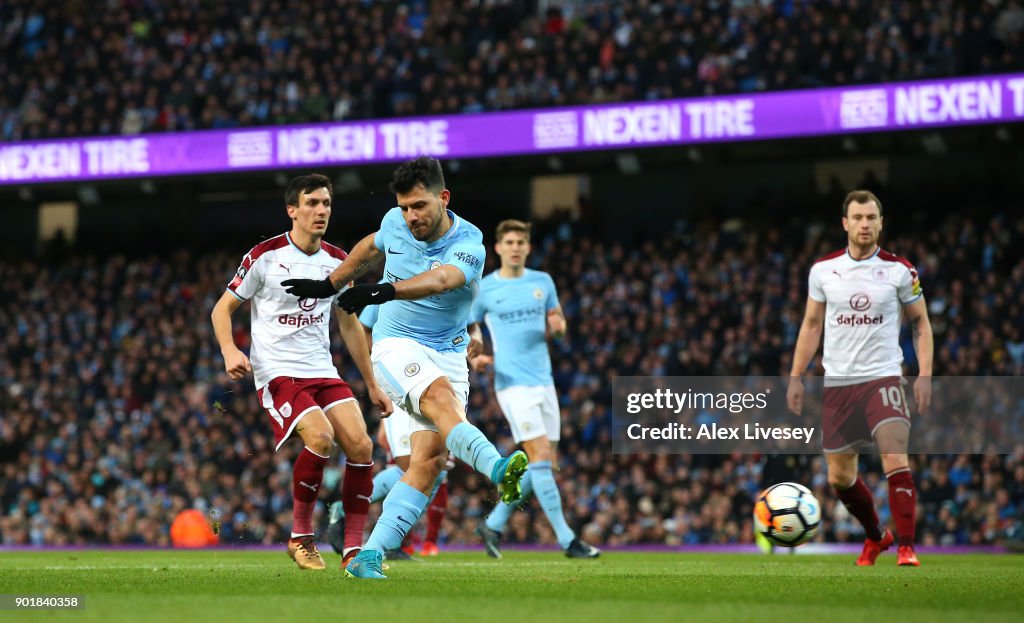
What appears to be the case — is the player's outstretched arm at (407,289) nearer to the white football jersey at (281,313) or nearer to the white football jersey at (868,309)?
the white football jersey at (281,313)

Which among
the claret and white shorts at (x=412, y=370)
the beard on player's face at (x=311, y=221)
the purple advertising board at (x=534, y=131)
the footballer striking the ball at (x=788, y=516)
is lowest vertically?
the footballer striking the ball at (x=788, y=516)

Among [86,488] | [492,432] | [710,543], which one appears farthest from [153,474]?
[710,543]

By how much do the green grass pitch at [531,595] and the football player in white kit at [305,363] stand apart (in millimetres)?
513

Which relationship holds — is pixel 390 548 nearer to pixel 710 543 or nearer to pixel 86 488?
pixel 710 543

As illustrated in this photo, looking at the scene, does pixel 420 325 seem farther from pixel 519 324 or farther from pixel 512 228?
pixel 519 324

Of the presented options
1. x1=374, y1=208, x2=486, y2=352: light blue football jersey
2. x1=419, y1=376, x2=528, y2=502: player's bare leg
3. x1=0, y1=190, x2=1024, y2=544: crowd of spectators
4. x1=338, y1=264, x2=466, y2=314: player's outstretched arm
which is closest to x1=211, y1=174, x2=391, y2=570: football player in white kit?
x1=374, y1=208, x2=486, y2=352: light blue football jersey

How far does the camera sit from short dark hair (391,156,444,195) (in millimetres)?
6832

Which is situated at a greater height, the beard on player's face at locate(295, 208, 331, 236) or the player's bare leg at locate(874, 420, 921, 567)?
the beard on player's face at locate(295, 208, 331, 236)

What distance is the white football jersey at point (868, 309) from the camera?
9672mm

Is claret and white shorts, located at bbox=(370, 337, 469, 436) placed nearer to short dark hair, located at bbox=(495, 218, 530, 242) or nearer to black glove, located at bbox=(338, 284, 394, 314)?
black glove, located at bbox=(338, 284, 394, 314)

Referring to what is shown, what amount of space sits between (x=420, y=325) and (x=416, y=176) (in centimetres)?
88

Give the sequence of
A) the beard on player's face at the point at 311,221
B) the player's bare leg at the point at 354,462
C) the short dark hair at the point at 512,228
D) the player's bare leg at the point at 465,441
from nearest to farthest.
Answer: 1. the player's bare leg at the point at 465,441
2. the player's bare leg at the point at 354,462
3. the beard on player's face at the point at 311,221
4. the short dark hair at the point at 512,228

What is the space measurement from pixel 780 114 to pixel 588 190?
6.18 metres

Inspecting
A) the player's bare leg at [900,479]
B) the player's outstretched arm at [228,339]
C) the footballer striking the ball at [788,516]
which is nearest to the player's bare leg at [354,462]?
the player's outstretched arm at [228,339]
